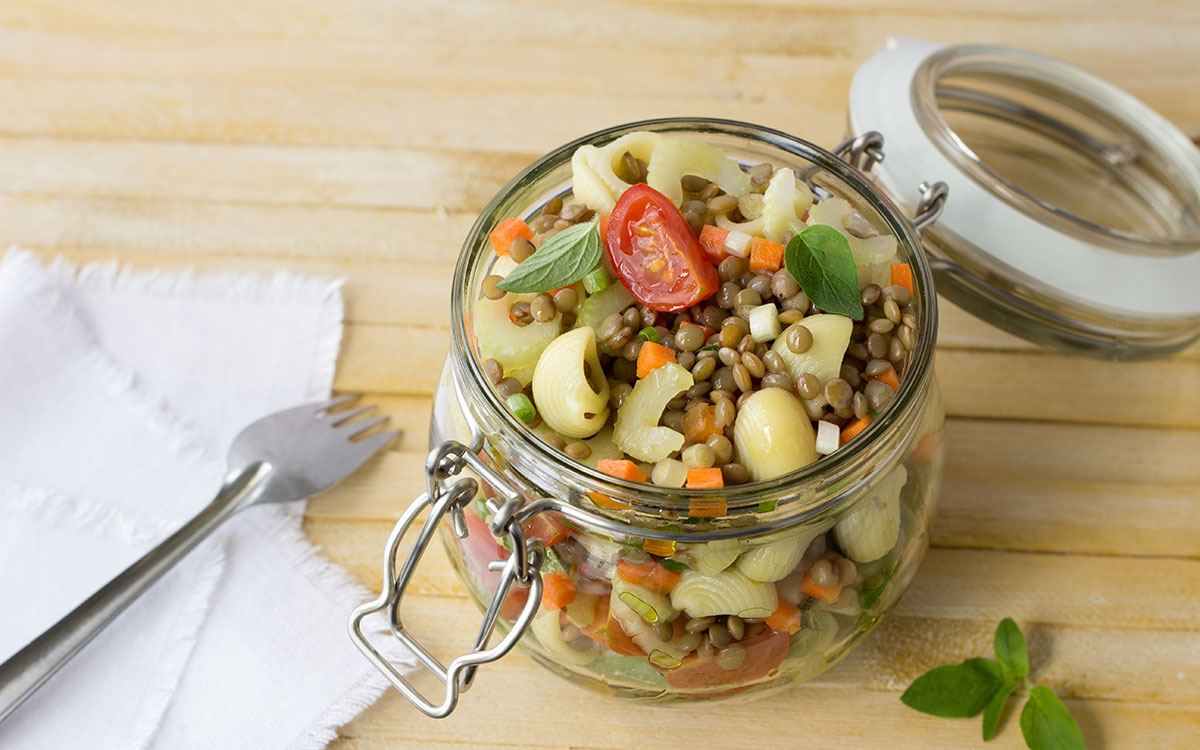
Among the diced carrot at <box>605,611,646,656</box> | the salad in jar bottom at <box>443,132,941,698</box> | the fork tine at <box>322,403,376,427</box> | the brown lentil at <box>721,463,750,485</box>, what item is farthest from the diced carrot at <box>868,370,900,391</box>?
the fork tine at <box>322,403,376,427</box>

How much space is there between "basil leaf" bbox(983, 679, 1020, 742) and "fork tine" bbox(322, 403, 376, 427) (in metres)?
1.11

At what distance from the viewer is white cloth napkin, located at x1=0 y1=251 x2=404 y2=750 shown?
1441 millimetres

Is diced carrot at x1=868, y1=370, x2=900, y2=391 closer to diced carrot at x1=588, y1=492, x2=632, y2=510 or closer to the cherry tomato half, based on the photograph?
the cherry tomato half

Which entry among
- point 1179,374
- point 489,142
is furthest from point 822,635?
point 489,142

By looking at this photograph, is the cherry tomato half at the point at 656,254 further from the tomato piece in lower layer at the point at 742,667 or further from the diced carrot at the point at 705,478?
the tomato piece in lower layer at the point at 742,667

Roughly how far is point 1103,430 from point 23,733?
1807 mm

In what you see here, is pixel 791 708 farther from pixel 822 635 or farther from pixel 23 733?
pixel 23 733

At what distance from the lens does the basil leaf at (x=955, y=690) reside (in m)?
1.42

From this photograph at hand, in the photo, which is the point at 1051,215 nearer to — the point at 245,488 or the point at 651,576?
the point at 651,576

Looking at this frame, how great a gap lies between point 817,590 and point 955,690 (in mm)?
414

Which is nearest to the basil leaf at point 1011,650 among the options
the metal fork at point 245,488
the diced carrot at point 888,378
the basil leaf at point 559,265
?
the diced carrot at point 888,378

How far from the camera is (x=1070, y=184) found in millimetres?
2145

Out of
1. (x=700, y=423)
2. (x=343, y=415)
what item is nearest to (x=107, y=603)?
(x=343, y=415)

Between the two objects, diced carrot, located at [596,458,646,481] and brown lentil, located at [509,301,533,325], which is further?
brown lentil, located at [509,301,533,325]
